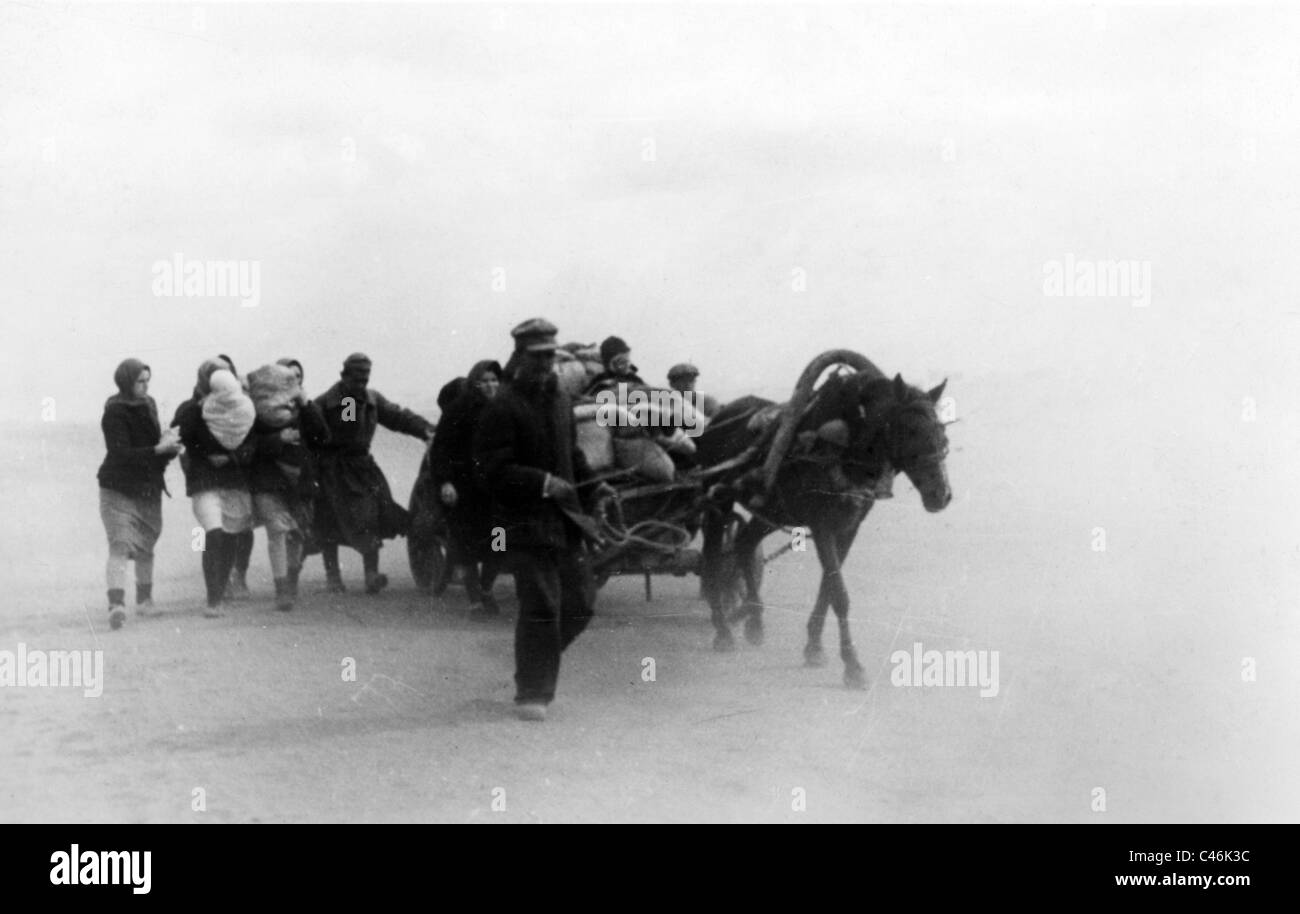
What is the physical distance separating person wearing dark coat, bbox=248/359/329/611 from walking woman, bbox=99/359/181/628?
1.98 ft

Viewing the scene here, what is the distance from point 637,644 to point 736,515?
114 centimetres

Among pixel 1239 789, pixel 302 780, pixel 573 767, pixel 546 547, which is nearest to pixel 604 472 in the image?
pixel 546 547

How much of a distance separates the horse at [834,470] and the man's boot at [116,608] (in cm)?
363

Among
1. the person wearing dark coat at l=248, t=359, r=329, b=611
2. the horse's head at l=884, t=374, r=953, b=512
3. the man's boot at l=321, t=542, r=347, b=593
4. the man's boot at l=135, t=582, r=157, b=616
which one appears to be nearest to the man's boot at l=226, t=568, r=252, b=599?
the person wearing dark coat at l=248, t=359, r=329, b=611

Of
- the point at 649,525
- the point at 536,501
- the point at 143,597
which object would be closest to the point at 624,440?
the point at 649,525

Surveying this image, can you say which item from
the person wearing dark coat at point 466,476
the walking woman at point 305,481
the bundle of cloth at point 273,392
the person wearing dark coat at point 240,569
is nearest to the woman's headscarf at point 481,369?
the person wearing dark coat at point 466,476

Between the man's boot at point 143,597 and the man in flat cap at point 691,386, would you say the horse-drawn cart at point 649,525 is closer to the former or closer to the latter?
the man in flat cap at point 691,386

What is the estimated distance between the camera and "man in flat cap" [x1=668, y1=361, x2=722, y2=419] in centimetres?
1008

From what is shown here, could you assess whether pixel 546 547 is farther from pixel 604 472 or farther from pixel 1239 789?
pixel 1239 789

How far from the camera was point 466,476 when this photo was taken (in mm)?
9664

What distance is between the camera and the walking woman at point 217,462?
9.37m

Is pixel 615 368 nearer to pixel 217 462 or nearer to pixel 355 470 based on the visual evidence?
pixel 355 470

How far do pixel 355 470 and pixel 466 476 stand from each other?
82 centimetres

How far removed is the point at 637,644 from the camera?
9.45 metres
